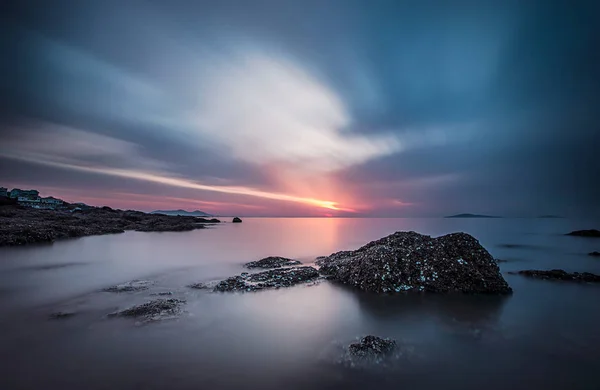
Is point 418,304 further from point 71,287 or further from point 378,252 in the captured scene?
point 71,287

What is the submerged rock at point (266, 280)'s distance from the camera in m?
12.7

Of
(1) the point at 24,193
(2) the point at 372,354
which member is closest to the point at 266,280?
(2) the point at 372,354

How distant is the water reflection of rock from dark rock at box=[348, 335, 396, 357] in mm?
2032

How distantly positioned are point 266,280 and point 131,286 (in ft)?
21.2

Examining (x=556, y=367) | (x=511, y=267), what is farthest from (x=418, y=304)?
(x=511, y=267)

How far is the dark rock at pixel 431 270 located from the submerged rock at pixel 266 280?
5.47 feet

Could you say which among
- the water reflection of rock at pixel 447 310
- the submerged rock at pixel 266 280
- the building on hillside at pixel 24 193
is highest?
the building on hillside at pixel 24 193

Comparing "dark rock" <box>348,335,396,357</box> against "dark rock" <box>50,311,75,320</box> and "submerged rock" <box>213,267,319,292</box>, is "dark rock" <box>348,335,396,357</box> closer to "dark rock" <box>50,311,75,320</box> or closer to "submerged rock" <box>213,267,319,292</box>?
"submerged rock" <box>213,267,319,292</box>

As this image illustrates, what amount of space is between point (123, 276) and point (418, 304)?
15.3 metres

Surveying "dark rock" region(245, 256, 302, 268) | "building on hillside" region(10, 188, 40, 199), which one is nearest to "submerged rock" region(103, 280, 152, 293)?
"dark rock" region(245, 256, 302, 268)

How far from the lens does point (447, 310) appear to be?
9.83 meters

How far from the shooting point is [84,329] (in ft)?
25.4

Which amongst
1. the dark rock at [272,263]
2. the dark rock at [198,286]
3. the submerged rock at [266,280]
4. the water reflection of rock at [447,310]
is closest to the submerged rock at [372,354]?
the water reflection of rock at [447,310]

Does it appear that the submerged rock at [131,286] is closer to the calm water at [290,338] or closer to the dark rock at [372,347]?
the calm water at [290,338]
